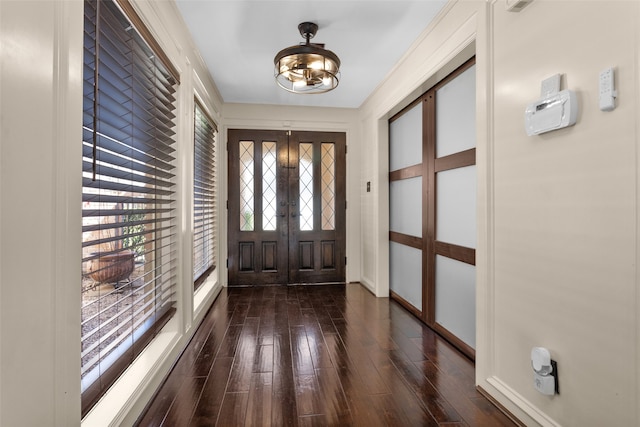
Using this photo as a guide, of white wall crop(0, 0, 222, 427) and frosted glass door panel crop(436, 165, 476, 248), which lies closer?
white wall crop(0, 0, 222, 427)

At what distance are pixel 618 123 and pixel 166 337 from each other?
255 cm

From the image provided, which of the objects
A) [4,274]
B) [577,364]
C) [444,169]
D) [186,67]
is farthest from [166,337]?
[444,169]

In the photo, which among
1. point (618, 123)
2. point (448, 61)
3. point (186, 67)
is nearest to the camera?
point (618, 123)

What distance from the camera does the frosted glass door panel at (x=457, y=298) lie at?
224cm

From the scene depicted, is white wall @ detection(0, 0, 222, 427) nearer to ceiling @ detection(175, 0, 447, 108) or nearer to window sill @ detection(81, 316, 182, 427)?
window sill @ detection(81, 316, 182, 427)

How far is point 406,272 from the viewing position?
3.37 metres

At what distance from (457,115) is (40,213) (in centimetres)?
248

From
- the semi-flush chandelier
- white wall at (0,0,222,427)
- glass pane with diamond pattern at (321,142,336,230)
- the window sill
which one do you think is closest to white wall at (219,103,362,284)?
glass pane with diamond pattern at (321,142,336,230)

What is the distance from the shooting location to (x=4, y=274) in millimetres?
795

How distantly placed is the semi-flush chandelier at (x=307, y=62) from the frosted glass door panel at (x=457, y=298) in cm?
176

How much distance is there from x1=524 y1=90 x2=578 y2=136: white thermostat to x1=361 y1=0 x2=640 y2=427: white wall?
0.13ft

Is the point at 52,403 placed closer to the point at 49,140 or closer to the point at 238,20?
the point at 49,140

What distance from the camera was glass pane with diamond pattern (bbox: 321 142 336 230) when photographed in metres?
4.44

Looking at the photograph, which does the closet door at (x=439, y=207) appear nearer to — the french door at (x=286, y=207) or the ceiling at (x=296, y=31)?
the ceiling at (x=296, y=31)
